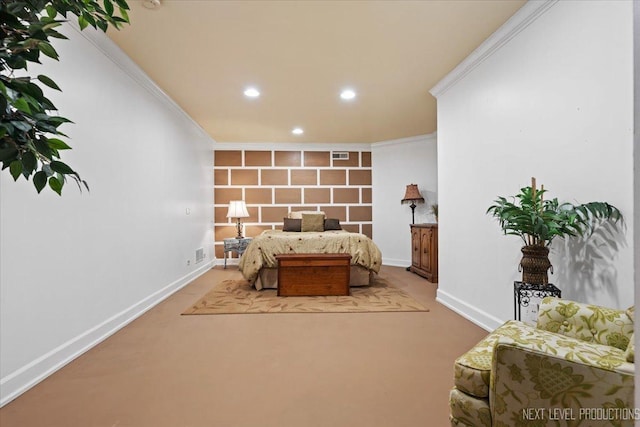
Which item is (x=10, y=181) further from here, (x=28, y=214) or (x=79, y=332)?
(x=79, y=332)

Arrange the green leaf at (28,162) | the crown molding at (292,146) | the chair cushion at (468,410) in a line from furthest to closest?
1. the crown molding at (292,146)
2. the chair cushion at (468,410)
3. the green leaf at (28,162)

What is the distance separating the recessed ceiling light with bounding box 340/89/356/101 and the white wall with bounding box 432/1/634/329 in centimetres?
106

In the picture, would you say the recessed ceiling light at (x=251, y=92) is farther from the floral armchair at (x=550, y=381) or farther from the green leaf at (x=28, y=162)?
the floral armchair at (x=550, y=381)

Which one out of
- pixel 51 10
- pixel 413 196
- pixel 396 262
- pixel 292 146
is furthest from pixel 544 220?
pixel 292 146

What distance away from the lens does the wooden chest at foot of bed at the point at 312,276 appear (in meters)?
3.66

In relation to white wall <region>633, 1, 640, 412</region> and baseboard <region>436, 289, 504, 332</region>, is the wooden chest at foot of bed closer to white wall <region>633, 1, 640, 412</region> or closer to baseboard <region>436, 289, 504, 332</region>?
baseboard <region>436, 289, 504, 332</region>

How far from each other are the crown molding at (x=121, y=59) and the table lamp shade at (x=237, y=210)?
2193 millimetres

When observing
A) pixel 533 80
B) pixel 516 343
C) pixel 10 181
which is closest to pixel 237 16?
pixel 10 181

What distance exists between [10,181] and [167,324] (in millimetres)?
1684

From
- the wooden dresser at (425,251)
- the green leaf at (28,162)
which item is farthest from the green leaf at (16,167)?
the wooden dresser at (425,251)

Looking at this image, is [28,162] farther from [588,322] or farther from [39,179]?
[588,322]

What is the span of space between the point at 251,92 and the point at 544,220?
10.5ft

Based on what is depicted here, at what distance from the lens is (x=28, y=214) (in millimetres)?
1743

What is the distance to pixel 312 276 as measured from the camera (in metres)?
3.67
